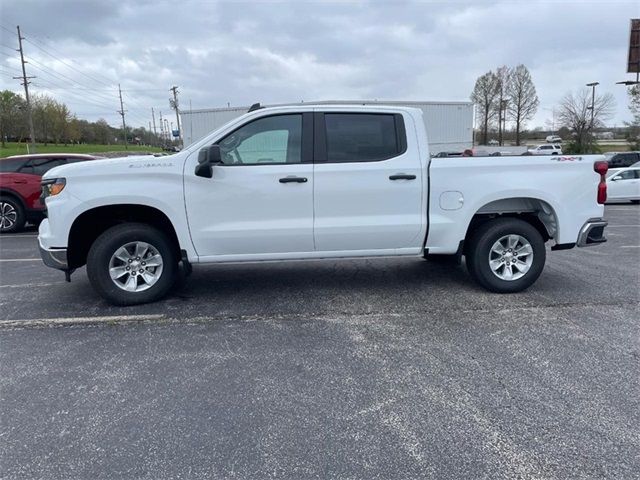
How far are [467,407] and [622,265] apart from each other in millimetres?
5198

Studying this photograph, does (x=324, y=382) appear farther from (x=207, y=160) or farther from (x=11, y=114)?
(x=11, y=114)

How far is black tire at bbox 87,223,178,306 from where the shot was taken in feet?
16.3

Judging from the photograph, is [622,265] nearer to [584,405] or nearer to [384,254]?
[384,254]

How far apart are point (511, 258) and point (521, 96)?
62.7 metres

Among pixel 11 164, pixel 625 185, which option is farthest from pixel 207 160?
pixel 625 185

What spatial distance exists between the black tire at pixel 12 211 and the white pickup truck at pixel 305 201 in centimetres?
665

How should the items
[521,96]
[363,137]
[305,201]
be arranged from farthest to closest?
[521,96]
[363,137]
[305,201]

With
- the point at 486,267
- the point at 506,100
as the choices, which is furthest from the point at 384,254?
the point at 506,100

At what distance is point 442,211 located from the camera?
525 centimetres

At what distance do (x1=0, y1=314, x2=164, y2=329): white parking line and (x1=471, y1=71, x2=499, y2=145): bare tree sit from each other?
62721 millimetres

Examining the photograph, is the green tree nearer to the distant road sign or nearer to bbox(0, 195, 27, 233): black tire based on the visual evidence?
bbox(0, 195, 27, 233): black tire

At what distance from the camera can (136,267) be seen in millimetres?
5098

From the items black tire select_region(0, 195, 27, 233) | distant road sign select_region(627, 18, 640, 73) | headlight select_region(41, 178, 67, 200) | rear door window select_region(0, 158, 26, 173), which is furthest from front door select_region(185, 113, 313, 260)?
distant road sign select_region(627, 18, 640, 73)

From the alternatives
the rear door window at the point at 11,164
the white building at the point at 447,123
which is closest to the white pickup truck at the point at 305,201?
the rear door window at the point at 11,164
